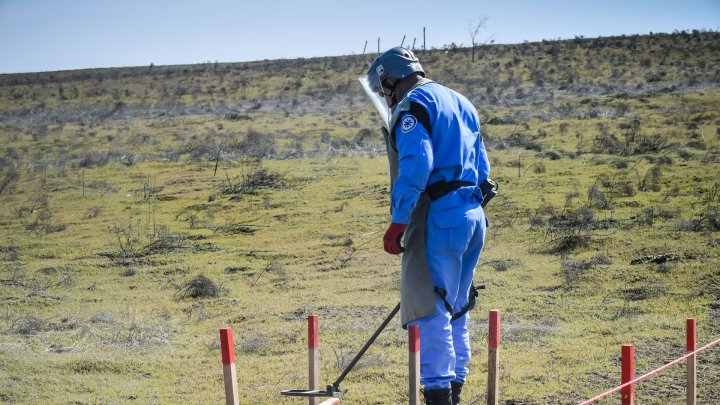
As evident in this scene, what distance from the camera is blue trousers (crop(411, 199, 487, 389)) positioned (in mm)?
4020

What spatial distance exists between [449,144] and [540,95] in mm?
32414

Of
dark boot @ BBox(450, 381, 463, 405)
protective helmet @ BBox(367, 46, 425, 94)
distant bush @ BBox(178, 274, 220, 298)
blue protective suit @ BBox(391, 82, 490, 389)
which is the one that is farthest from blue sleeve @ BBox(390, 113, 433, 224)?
distant bush @ BBox(178, 274, 220, 298)

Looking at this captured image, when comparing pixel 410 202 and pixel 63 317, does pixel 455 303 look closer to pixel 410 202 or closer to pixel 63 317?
pixel 410 202

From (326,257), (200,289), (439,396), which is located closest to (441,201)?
(439,396)

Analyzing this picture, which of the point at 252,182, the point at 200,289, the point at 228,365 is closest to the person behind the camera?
the point at 228,365

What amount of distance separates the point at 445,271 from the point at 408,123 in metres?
0.76

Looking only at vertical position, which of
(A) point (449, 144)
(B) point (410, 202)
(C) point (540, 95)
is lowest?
(B) point (410, 202)

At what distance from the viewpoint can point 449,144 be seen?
4180 mm

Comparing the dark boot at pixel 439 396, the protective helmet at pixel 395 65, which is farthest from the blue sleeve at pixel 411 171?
the dark boot at pixel 439 396

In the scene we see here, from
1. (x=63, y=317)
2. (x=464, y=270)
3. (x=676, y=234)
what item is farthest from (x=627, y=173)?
(x=464, y=270)

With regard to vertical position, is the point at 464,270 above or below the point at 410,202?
below

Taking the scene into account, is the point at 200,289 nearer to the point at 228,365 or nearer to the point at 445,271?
the point at 445,271

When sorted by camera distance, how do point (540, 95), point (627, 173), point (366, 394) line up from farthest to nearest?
point (540, 95) < point (627, 173) < point (366, 394)

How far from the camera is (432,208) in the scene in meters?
4.18
